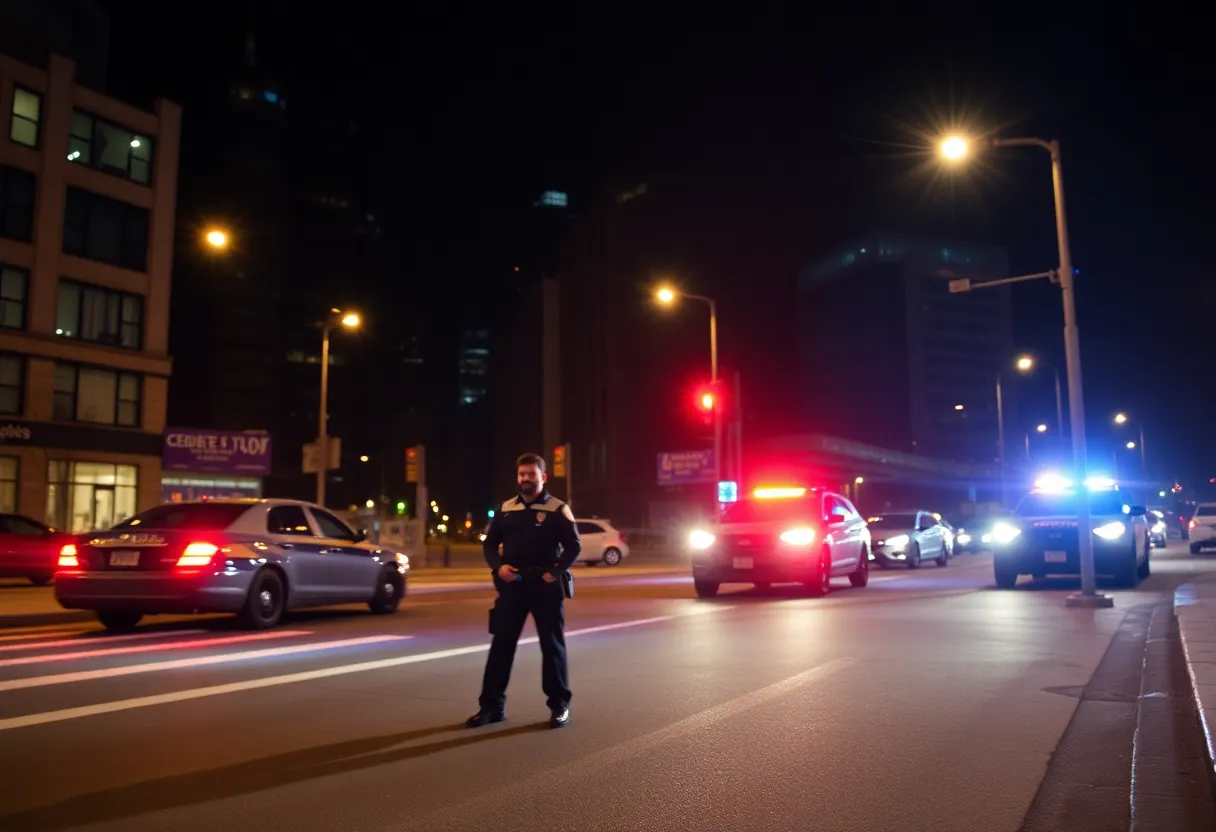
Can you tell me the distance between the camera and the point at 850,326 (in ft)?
490

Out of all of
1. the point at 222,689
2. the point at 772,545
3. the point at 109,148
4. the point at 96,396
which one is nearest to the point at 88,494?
the point at 96,396

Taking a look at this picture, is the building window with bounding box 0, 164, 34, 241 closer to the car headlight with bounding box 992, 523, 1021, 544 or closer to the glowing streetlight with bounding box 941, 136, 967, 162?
the glowing streetlight with bounding box 941, 136, 967, 162

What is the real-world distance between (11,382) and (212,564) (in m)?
32.0

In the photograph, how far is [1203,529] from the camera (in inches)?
1265

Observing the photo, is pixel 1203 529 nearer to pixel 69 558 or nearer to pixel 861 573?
pixel 861 573

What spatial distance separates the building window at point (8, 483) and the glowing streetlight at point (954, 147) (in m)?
35.1

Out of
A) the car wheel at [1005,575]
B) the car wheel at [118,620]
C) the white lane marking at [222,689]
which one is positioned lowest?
the white lane marking at [222,689]

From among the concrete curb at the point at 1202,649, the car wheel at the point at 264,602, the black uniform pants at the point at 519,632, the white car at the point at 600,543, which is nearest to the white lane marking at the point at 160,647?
the car wheel at the point at 264,602

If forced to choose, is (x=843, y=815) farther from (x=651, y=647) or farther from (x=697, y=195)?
(x=697, y=195)

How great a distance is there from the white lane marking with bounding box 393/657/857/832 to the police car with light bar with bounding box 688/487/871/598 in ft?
25.9

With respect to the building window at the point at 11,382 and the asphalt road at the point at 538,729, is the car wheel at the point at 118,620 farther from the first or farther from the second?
the building window at the point at 11,382

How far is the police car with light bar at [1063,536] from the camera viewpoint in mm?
17797

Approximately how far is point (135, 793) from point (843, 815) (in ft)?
11.1

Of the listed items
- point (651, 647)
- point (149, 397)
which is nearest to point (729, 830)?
point (651, 647)
